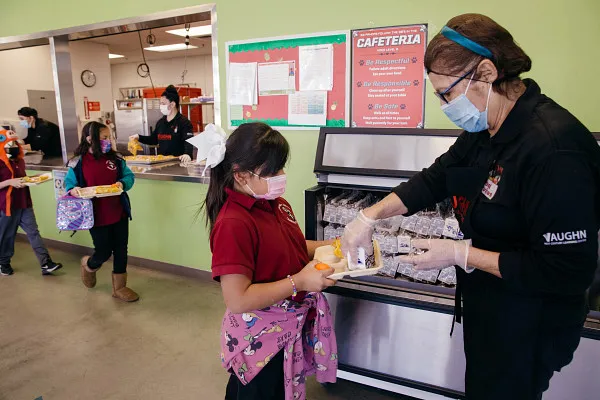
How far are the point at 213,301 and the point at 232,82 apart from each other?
1811 millimetres

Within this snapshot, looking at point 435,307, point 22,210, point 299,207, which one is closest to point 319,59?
point 299,207

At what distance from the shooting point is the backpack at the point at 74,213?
9.98ft

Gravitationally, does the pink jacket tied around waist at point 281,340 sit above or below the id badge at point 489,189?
below

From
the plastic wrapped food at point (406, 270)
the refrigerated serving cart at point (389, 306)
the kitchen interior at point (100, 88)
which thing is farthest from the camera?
the kitchen interior at point (100, 88)

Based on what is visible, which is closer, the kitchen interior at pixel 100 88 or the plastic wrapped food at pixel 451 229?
the plastic wrapped food at pixel 451 229

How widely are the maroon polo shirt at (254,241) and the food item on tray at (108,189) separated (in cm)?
204

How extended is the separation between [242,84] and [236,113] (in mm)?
238

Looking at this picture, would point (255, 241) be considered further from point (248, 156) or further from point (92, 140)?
point (92, 140)

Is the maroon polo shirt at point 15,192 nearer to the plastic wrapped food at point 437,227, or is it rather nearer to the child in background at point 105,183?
the child in background at point 105,183

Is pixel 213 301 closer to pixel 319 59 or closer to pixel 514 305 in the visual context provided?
pixel 319 59

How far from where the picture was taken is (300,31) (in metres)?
2.84

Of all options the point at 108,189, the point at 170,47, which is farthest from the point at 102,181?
the point at 170,47

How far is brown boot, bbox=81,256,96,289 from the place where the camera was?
11.7 ft

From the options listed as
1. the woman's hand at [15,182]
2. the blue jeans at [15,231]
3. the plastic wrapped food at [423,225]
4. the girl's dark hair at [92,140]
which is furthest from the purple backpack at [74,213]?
the plastic wrapped food at [423,225]
